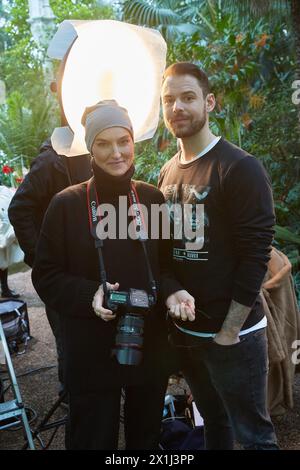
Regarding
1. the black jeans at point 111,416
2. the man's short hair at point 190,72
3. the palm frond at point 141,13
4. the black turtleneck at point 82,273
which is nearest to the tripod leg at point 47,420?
the black jeans at point 111,416

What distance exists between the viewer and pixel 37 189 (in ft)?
8.81

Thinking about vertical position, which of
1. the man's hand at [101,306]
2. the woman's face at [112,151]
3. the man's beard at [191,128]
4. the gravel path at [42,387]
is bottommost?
the gravel path at [42,387]

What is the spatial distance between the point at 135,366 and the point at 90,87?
1.22m

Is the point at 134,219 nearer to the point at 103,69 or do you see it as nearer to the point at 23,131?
the point at 103,69

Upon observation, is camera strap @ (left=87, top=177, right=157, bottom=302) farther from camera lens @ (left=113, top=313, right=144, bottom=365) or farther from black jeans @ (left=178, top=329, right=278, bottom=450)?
black jeans @ (left=178, top=329, right=278, bottom=450)

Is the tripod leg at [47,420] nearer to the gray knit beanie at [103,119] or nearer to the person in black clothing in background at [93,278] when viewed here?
the person in black clothing in background at [93,278]

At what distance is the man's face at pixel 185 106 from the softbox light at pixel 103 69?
23 cm

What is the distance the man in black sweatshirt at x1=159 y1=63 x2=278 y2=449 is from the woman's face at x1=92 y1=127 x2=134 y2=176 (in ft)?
0.85

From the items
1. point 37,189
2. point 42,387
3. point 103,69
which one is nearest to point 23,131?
point 42,387

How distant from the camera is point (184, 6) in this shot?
12.9 m

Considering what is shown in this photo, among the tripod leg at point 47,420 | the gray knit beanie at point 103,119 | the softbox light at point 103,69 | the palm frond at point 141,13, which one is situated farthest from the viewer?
the palm frond at point 141,13

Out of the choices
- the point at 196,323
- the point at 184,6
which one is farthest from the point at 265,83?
the point at 196,323

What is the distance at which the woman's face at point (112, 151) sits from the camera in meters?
1.67

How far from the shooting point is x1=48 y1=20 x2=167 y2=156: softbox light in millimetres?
1880
